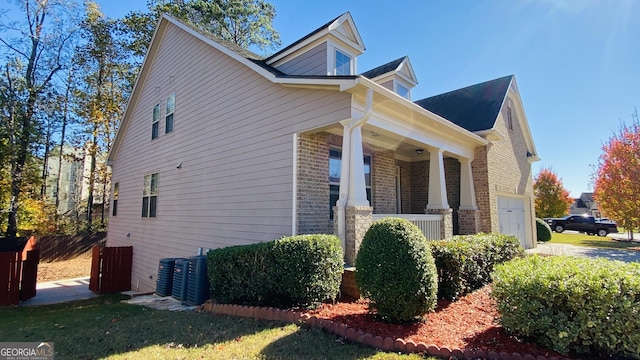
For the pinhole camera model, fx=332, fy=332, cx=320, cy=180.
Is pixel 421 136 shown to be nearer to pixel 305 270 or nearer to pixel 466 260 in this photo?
pixel 466 260

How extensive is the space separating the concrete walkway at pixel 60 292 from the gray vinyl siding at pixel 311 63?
32.9ft

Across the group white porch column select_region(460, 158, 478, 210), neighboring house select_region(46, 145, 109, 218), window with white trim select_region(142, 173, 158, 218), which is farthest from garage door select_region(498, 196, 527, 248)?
neighboring house select_region(46, 145, 109, 218)

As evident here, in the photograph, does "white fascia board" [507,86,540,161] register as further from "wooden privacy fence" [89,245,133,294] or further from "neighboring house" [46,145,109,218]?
"neighboring house" [46,145,109,218]

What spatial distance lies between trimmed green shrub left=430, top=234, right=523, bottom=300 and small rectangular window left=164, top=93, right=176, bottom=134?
32.2 ft

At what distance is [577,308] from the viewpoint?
12.0ft

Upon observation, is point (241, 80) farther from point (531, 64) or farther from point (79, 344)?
point (531, 64)

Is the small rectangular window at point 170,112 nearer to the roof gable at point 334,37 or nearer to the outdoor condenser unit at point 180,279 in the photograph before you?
the roof gable at point 334,37

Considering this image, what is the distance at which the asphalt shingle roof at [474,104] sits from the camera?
463 inches

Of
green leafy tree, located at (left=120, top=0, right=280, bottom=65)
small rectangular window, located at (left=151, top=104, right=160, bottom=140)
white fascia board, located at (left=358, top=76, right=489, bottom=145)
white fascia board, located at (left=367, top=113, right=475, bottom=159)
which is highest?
green leafy tree, located at (left=120, top=0, right=280, bottom=65)

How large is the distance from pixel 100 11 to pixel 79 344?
78.5 feet

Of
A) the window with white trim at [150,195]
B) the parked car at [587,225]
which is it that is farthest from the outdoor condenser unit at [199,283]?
the parked car at [587,225]

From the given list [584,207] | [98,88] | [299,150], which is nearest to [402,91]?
[299,150]

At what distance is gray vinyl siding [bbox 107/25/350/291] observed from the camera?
23.7 feet

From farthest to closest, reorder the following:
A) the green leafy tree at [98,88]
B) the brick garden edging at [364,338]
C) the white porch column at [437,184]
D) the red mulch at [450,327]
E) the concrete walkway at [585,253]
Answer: the green leafy tree at [98,88], the concrete walkway at [585,253], the white porch column at [437,184], the red mulch at [450,327], the brick garden edging at [364,338]
